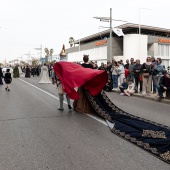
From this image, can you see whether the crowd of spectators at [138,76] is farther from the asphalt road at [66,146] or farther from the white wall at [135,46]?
the white wall at [135,46]

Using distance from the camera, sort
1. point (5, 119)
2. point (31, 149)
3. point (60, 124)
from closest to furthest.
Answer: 1. point (31, 149)
2. point (60, 124)
3. point (5, 119)

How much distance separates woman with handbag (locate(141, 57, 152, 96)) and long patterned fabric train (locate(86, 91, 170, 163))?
580 cm

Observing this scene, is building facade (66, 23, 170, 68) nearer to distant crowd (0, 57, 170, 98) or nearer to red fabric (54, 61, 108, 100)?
distant crowd (0, 57, 170, 98)

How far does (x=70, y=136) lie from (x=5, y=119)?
2.72 m

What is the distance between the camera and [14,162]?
408 cm

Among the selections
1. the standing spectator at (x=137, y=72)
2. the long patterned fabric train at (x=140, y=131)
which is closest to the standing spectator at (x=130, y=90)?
the standing spectator at (x=137, y=72)

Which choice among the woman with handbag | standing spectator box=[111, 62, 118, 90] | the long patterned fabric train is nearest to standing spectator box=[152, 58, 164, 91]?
the woman with handbag

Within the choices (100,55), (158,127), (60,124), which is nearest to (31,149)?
(60,124)

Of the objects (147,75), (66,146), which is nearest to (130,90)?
(147,75)

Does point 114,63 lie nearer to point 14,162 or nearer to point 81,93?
point 81,93

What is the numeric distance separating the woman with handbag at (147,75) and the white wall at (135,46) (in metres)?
30.9

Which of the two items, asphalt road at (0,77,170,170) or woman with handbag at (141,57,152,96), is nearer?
asphalt road at (0,77,170,170)

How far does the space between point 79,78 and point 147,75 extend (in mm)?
6115

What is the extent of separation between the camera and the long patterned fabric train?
14.7ft
